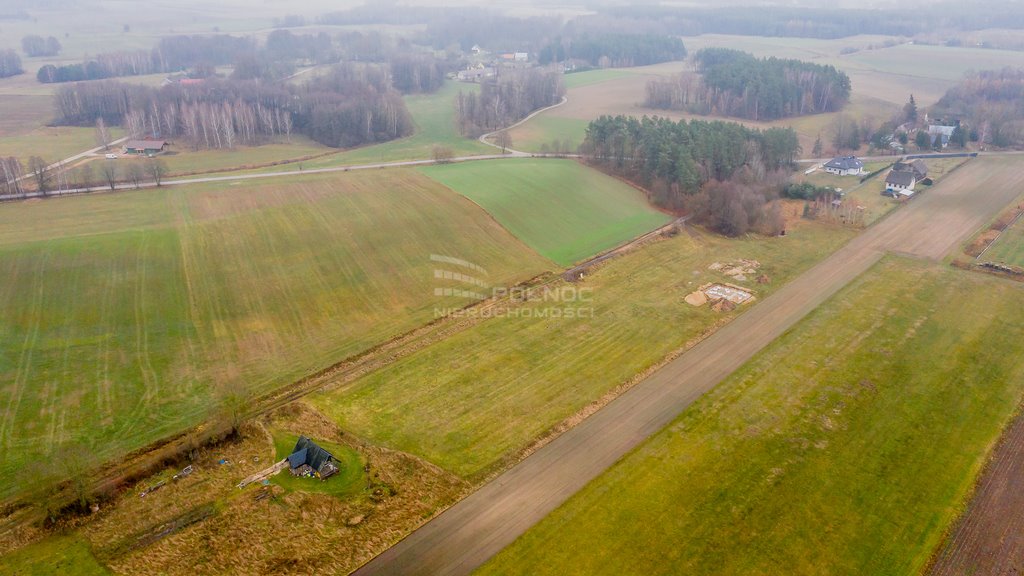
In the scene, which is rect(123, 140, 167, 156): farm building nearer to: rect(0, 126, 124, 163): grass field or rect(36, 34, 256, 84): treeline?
rect(0, 126, 124, 163): grass field

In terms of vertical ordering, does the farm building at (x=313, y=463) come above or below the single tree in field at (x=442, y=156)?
below

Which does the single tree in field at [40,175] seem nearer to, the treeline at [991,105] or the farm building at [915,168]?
the farm building at [915,168]

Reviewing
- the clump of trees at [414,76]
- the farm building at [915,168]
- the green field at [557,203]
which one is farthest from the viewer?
the clump of trees at [414,76]

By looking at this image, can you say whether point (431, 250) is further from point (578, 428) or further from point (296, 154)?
point (296, 154)

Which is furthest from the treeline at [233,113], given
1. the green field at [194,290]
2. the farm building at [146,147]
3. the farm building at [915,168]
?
the farm building at [915,168]

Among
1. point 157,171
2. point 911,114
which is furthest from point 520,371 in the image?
point 911,114
